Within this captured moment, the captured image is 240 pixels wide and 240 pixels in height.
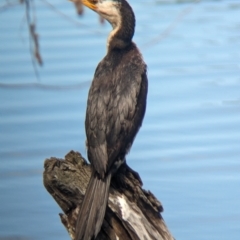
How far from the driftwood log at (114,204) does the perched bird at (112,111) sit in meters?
0.07

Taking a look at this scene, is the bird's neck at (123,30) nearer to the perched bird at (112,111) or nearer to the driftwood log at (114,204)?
the perched bird at (112,111)

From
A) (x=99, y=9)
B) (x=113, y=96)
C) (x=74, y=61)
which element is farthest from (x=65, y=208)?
(x=74, y=61)

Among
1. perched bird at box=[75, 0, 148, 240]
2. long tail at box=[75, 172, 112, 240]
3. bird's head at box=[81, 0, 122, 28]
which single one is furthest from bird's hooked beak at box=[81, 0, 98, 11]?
long tail at box=[75, 172, 112, 240]

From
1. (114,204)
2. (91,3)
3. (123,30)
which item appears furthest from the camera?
(91,3)

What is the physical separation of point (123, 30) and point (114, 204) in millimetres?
1694

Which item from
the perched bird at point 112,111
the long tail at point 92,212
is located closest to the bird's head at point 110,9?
the perched bird at point 112,111

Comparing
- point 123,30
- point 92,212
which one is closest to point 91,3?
point 123,30

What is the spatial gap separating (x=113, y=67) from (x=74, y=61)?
519cm

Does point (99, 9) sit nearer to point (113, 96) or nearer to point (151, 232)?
point (113, 96)

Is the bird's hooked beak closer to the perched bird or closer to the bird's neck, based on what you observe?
the perched bird

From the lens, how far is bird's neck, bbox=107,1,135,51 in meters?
7.65

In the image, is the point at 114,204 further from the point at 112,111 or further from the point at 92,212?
the point at 112,111

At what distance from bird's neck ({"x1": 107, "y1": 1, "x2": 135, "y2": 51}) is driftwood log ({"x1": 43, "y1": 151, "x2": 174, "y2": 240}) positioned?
138 cm

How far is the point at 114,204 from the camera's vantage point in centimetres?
637
